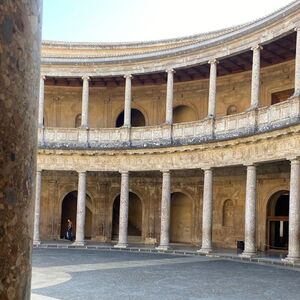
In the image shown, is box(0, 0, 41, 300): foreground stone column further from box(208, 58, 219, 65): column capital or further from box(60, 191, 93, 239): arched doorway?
box(60, 191, 93, 239): arched doorway

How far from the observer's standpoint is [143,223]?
3059cm

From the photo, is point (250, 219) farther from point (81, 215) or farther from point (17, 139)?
point (17, 139)

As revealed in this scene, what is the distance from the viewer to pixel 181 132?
25797 millimetres

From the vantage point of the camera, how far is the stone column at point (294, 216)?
19.4 meters

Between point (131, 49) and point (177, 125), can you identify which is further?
point (131, 49)

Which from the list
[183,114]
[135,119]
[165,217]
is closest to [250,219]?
[165,217]

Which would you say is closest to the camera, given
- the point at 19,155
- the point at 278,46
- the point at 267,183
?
the point at 19,155

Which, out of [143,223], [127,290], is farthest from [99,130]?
[127,290]

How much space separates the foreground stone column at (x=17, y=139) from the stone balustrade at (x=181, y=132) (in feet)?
59.8

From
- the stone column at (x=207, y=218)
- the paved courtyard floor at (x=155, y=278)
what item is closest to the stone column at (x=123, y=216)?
the paved courtyard floor at (x=155, y=278)

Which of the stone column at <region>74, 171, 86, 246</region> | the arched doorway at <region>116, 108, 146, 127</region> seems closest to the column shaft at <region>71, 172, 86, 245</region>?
the stone column at <region>74, 171, 86, 246</region>

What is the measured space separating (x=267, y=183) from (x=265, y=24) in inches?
323

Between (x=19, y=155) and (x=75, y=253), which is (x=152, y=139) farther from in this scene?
(x=19, y=155)

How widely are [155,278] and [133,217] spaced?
1716 cm
